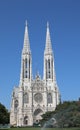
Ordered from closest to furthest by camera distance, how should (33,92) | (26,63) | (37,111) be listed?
(37,111), (33,92), (26,63)

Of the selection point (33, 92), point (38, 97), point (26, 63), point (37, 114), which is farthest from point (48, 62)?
point (37, 114)

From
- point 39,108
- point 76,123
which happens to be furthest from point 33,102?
point 76,123

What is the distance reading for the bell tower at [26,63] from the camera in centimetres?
12606

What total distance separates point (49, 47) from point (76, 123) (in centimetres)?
6721

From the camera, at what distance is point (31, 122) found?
122062mm

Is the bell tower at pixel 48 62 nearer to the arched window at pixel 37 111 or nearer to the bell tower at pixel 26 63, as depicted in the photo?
the bell tower at pixel 26 63

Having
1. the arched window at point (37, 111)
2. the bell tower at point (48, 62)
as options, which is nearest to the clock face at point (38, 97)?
the arched window at point (37, 111)

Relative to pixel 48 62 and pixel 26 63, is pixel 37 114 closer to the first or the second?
pixel 26 63

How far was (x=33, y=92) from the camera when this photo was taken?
127 m

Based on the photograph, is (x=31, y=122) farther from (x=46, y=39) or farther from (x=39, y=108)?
(x=46, y=39)

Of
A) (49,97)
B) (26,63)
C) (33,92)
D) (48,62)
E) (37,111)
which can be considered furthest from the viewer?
(48,62)

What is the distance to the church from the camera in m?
124

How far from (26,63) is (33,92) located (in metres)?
10.0

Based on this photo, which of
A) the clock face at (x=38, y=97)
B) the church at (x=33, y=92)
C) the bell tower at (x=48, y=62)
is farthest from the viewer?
the bell tower at (x=48, y=62)
